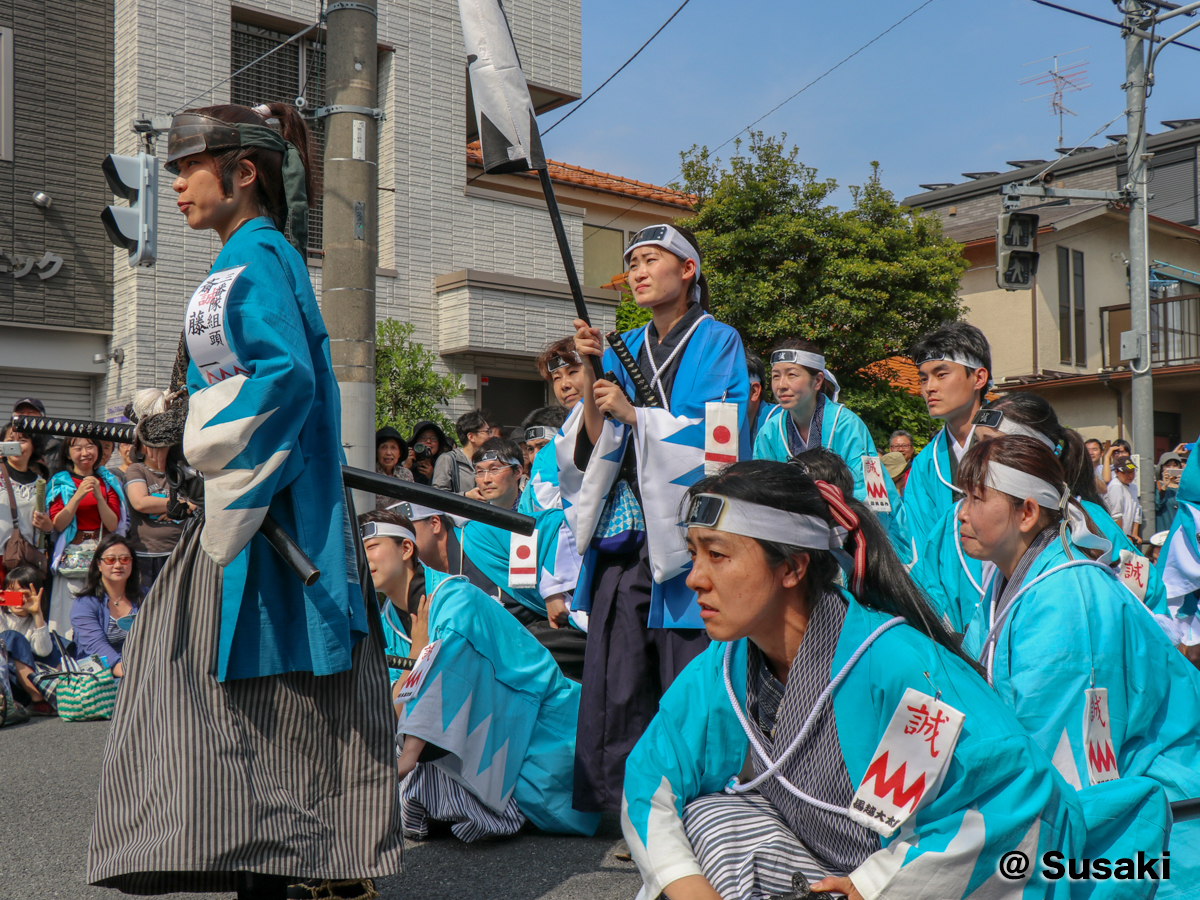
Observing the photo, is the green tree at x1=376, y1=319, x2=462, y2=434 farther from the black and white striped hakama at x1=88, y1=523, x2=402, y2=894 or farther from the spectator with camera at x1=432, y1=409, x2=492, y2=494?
the black and white striped hakama at x1=88, y1=523, x2=402, y2=894

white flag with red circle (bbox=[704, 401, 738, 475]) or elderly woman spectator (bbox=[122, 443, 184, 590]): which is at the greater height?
white flag with red circle (bbox=[704, 401, 738, 475])

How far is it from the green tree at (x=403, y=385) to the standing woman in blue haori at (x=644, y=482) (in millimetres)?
7884

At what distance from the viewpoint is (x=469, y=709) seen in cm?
368

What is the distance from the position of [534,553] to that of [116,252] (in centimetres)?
908

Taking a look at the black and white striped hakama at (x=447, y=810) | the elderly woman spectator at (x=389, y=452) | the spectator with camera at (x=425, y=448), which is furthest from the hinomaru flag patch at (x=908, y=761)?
the spectator with camera at (x=425, y=448)

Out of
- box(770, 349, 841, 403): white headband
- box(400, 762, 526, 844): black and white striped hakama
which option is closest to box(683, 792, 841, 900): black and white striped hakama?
box(400, 762, 526, 844): black and white striped hakama

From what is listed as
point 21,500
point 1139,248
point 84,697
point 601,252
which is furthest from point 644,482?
point 601,252

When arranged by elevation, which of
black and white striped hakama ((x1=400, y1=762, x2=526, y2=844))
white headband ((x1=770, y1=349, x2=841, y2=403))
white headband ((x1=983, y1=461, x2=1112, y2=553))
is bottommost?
black and white striped hakama ((x1=400, y1=762, x2=526, y2=844))

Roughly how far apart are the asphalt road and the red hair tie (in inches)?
59.3

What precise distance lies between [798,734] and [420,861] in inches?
77.3

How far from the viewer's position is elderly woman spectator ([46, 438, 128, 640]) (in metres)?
6.57

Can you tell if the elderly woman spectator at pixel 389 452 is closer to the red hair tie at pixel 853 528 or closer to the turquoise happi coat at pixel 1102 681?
the turquoise happi coat at pixel 1102 681

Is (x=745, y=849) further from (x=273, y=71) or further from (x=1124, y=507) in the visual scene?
(x=273, y=71)

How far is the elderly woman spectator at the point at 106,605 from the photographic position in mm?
6418
